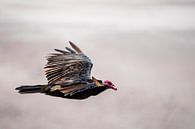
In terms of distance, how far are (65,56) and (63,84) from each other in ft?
1.17

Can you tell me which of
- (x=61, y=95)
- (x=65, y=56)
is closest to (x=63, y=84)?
(x=61, y=95)

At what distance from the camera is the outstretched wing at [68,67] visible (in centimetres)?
401

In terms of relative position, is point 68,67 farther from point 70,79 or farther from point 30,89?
point 30,89

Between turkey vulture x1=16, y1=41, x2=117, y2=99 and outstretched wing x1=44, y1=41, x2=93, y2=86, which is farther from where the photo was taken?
outstretched wing x1=44, y1=41, x2=93, y2=86

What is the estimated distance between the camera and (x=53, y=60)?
13.7 feet

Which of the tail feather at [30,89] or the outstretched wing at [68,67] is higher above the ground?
the outstretched wing at [68,67]

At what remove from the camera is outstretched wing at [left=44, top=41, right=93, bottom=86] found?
13.1ft

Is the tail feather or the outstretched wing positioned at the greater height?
the outstretched wing

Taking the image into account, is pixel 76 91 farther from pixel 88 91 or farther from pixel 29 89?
pixel 29 89

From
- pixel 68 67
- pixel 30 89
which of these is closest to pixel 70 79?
pixel 68 67

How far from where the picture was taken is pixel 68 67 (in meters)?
4.13

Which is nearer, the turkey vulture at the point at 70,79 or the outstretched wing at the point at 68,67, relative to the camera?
the turkey vulture at the point at 70,79


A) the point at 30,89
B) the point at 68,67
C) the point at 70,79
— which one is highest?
the point at 68,67

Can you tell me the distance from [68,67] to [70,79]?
→ 153mm
